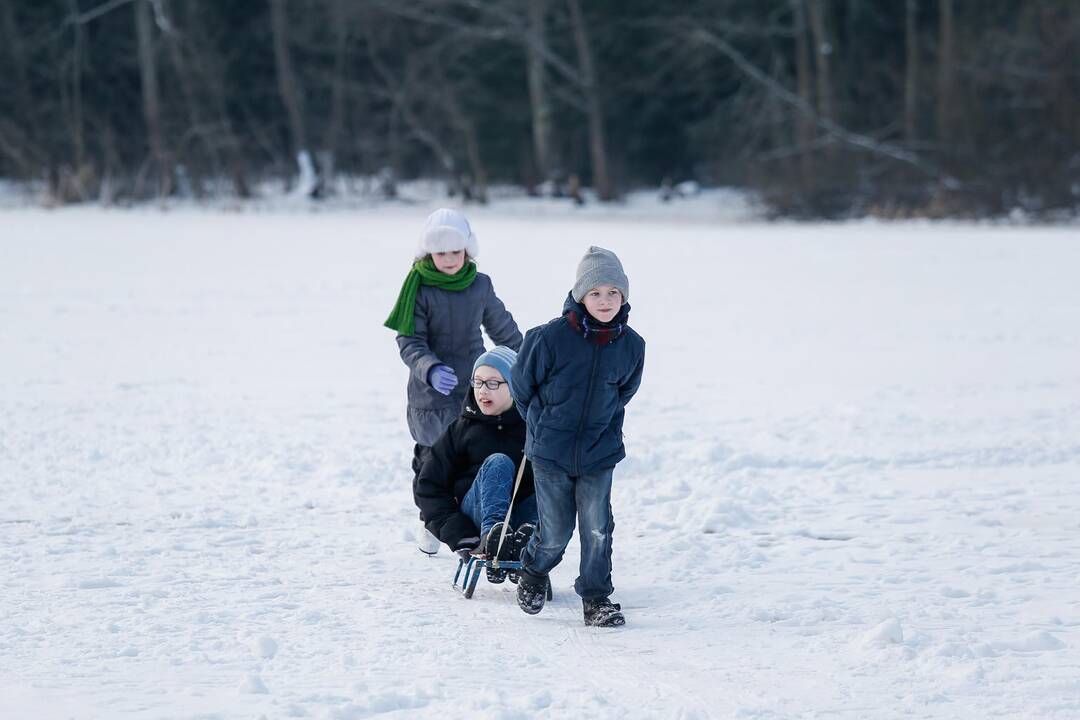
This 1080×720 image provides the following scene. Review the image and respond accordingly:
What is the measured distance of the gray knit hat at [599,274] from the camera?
15.0ft

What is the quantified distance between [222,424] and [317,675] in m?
4.54

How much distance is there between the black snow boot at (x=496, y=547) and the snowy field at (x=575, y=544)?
0.12 metres

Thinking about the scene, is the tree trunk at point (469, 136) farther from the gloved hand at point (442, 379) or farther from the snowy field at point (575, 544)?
the gloved hand at point (442, 379)

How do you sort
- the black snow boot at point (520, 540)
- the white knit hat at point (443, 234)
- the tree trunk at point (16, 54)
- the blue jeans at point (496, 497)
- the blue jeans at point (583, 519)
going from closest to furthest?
1. the blue jeans at point (583, 519)
2. the black snow boot at point (520, 540)
3. the blue jeans at point (496, 497)
4. the white knit hat at point (443, 234)
5. the tree trunk at point (16, 54)

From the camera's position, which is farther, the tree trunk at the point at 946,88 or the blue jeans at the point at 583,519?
the tree trunk at the point at 946,88

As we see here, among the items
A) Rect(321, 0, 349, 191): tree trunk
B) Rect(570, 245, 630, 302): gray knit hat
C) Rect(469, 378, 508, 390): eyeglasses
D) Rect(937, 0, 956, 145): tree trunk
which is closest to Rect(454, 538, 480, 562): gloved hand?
Rect(469, 378, 508, 390): eyeglasses

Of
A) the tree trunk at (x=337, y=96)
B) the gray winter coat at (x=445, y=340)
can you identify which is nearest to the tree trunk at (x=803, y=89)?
the tree trunk at (x=337, y=96)

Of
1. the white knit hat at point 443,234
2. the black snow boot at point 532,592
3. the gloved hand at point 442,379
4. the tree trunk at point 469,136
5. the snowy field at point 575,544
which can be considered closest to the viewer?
the snowy field at point 575,544

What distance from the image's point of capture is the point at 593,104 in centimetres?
3294

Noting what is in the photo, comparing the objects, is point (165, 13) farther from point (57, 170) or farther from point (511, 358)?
point (511, 358)

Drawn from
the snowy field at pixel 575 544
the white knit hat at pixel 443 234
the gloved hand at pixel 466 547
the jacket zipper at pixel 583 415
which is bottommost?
the snowy field at pixel 575 544

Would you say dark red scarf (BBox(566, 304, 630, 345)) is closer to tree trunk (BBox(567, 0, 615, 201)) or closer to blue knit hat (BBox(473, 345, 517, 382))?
blue knit hat (BBox(473, 345, 517, 382))

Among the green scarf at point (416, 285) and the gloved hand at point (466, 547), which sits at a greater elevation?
the green scarf at point (416, 285)

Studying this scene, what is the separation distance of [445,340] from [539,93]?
2804cm
